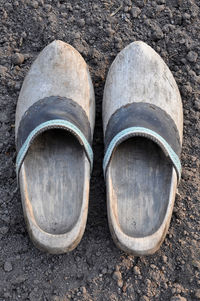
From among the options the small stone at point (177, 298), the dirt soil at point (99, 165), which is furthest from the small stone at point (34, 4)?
the small stone at point (177, 298)

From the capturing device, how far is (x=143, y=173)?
2.05 m

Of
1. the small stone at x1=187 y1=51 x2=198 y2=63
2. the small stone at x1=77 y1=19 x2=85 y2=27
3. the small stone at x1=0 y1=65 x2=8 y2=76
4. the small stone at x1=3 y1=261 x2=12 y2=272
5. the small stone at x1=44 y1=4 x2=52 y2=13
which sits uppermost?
the small stone at x1=44 y1=4 x2=52 y2=13

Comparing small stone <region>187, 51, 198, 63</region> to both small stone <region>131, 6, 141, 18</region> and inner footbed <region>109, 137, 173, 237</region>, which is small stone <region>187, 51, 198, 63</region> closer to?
small stone <region>131, 6, 141, 18</region>

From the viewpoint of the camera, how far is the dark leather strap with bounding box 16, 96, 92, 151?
205cm

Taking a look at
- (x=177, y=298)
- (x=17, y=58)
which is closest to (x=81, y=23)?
(x=17, y=58)

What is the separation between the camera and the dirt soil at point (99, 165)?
194 centimetres

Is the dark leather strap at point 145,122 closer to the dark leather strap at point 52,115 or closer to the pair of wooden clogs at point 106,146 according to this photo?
the pair of wooden clogs at point 106,146

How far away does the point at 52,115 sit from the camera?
2039 mm

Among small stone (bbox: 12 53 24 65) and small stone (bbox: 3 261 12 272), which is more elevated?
small stone (bbox: 12 53 24 65)

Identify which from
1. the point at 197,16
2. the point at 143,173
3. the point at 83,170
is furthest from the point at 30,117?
the point at 197,16

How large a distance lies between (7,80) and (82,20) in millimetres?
509

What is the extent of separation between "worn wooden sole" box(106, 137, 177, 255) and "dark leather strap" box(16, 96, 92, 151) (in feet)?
0.67

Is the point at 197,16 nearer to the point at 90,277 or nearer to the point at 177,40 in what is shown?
the point at 177,40

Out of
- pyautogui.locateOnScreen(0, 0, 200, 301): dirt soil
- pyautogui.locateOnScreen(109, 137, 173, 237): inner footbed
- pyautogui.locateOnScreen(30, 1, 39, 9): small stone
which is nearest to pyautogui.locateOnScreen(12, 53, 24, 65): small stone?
pyautogui.locateOnScreen(0, 0, 200, 301): dirt soil
